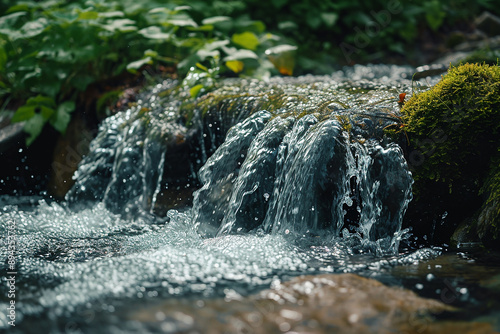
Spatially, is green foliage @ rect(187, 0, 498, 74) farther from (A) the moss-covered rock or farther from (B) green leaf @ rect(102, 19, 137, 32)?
A: (A) the moss-covered rock

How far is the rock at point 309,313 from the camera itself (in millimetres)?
1763

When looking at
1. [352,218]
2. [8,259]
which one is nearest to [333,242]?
[352,218]

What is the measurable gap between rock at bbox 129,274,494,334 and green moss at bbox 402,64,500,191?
1257 mm

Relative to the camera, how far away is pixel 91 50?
5109 millimetres

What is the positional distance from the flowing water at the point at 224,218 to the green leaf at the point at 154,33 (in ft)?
2.14

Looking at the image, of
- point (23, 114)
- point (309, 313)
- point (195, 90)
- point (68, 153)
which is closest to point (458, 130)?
point (309, 313)

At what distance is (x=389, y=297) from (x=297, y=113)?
1.82 m

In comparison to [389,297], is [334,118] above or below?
above

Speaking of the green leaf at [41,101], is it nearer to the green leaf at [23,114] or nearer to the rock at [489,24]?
the green leaf at [23,114]

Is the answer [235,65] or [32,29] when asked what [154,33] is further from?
[32,29]

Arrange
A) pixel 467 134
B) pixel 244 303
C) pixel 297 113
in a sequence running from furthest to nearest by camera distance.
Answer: pixel 297 113, pixel 467 134, pixel 244 303

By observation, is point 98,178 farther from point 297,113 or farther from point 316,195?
point 316,195

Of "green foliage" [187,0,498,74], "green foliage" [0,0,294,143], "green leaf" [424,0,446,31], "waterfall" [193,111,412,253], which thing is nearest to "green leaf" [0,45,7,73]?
"green foliage" [0,0,294,143]

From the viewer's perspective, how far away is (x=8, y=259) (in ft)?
9.46
